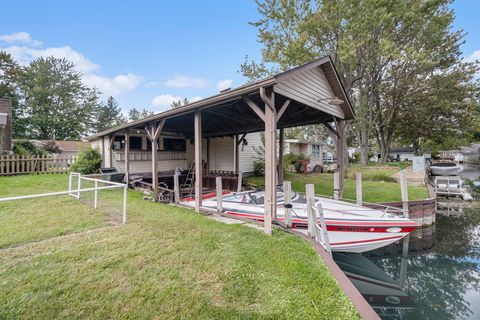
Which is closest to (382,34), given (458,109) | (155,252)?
(458,109)

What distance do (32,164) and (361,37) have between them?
18701 millimetres

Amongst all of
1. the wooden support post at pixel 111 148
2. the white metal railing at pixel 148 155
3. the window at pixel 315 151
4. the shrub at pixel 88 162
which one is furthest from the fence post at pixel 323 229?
the window at pixel 315 151

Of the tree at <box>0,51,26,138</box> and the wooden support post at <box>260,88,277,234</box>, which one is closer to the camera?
the wooden support post at <box>260,88,277,234</box>

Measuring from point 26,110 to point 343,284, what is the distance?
134ft

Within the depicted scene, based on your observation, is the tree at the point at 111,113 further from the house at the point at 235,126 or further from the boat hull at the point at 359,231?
the boat hull at the point at 359,231

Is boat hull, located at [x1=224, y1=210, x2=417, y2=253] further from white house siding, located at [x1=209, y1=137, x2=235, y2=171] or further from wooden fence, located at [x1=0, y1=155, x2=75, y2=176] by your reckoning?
wooden fence, located at [x1=0, y1=155, x2=75, y2=176]

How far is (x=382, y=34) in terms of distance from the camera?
14.4 meters

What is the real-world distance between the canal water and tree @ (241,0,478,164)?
9.90 meters

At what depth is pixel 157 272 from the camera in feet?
9.37

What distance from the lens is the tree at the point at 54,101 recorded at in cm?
2975

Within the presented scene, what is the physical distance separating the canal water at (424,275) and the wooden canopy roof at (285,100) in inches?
166

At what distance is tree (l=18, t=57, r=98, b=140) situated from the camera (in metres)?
29.8

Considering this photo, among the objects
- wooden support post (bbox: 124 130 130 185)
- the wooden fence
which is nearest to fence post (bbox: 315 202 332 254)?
wooden support post (bbox: 124 130 130 185)

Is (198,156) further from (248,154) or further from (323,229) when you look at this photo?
(248,154)
